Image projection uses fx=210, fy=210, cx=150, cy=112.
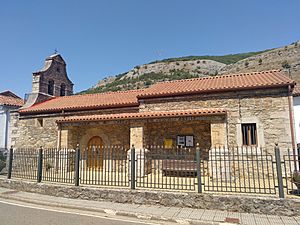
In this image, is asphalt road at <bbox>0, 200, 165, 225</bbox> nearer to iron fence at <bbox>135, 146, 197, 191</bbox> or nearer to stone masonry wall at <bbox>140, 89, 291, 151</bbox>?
iron fence at <bbox>135, 146, 197, 191</bbox>

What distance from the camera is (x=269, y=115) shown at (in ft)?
32.6

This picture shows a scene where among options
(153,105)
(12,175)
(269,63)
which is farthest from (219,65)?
(12,175)

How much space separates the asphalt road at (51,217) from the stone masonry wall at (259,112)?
6869mm

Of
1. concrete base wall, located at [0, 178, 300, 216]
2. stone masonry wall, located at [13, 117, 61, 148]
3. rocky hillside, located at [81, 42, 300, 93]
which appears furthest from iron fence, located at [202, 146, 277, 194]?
rocky hillside, located at [81, 42, 300, 93]

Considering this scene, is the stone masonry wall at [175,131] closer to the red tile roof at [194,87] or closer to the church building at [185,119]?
the church building at [185,119]

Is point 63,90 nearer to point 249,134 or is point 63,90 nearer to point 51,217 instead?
point 51,217

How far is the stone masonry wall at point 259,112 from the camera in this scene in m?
9.71

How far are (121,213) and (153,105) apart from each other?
23.6ft

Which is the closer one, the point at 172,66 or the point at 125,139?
the point at 125,139

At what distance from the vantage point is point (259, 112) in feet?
33.1

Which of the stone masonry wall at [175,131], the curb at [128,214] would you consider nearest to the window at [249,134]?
the stone masonry wall at [175,131]

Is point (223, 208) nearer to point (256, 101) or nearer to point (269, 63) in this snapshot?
point (256, 101)

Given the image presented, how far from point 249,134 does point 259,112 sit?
45.6 inches

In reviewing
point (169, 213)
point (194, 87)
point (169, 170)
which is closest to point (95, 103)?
point (194, 87)
